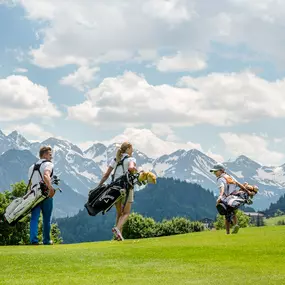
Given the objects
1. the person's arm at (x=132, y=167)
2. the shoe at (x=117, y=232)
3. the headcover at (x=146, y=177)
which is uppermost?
the person's arm at (x=132, y=167)

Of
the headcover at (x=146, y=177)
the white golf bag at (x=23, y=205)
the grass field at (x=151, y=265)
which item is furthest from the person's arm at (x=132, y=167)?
the grass field at (x=151, y=265)

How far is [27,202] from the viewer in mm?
19312

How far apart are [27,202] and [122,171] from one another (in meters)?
3.46

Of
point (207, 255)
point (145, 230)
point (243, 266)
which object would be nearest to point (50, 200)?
point (207, 255)

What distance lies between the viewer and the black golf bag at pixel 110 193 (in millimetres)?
19531

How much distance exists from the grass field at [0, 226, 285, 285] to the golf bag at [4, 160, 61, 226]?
8.46ft

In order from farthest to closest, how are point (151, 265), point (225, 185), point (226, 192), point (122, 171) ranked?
point (226, 192) → point (225, 185) → point (122, 171) → point (151, 265)

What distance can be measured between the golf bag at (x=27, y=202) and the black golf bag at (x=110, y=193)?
150 cm

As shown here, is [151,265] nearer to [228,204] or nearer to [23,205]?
[23,205]

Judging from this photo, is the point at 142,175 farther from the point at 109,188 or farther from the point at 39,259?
the point at 39,259

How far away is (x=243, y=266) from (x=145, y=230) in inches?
4324

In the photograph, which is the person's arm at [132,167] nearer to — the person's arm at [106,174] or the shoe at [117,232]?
the person's arm at [106,174]

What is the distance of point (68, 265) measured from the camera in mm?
13344

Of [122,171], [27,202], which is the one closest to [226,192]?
[122,171]
